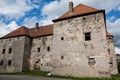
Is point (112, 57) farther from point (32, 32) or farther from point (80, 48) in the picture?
point (32, 32)

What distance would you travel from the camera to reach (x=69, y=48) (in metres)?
18.0

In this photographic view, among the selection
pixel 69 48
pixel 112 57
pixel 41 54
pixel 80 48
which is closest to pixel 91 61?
pixel 80 48

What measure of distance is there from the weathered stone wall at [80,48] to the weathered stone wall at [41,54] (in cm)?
431

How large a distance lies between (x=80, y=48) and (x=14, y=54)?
44.4ft

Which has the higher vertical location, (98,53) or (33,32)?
(33,32)

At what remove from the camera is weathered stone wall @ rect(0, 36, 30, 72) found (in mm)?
22953

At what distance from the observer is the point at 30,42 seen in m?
25.7

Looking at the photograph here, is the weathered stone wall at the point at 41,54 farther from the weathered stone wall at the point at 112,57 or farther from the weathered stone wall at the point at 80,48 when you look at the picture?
the weathered stone wall at the point at 112,57

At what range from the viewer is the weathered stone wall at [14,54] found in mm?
22953

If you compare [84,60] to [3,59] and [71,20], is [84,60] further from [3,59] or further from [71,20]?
[3,59]

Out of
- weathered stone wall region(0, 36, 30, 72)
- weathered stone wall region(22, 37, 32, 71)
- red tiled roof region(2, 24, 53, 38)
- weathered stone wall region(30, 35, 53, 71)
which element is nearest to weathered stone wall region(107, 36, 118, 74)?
weathered stone wall region(30, 35, 53, 71)

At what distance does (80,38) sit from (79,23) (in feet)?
7.45

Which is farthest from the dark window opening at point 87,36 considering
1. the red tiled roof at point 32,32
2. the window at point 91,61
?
the red tiled roof at point 32,32

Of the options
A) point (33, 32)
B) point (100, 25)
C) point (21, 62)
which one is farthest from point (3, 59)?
point (100, 25)
